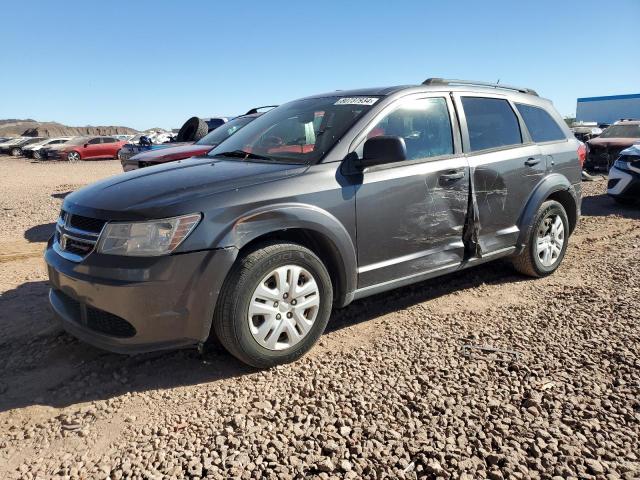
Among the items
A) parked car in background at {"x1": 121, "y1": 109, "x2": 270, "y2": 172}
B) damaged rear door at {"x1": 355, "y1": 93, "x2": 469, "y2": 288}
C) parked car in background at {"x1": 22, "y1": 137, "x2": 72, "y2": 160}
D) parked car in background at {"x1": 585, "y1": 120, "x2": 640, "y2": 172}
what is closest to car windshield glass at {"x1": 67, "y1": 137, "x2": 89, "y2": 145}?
parked car in background at {"x1": 22, "y1": 137, "x2": 72, "y2": 160}

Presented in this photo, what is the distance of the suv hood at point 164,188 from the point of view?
290 cm

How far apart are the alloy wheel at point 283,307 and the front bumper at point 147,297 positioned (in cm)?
29

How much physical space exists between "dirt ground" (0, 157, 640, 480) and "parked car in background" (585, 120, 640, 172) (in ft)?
35.6

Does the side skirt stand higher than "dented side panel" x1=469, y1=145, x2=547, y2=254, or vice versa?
"dented side panel" x1=469, y1=145, x2=547, y2=254

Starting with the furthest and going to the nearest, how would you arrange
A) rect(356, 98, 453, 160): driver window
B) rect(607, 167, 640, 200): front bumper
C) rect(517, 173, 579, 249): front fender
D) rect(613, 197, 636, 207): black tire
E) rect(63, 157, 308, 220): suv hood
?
rect(613, 197, 636, 207): black tire → rect(607, 167, 640, 200): front bumper → rect(517, 173, 579, 249): front fender → rect(356, 98, 453, 160): driver window → rect(63, 157, 308, 220): suv hood

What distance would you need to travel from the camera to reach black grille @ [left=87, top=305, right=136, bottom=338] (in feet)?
9.43

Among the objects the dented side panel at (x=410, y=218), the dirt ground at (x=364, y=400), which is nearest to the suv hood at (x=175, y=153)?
the dirt ground at (x=364, y=400)

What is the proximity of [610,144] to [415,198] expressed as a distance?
12.4 metres

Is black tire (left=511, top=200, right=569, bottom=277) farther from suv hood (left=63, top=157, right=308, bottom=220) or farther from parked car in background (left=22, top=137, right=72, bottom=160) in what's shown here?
parked car in background (left=22, top=137, right=72, bottom=160)

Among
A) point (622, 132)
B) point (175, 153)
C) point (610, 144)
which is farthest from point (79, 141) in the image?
point (622, 132)

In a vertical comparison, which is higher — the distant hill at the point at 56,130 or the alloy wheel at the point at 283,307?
the distant hill at the point at 56,130

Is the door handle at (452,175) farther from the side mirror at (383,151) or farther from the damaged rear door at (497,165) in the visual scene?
the side mirror at (383,151)

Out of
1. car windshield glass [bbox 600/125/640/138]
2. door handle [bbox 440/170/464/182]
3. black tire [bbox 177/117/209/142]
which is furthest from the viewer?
car windshield glass [bbox 600/125/640/138]

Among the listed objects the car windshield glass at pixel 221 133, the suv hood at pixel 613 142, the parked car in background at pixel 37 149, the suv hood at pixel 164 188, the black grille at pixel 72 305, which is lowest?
the black grille at pixel 72 305
